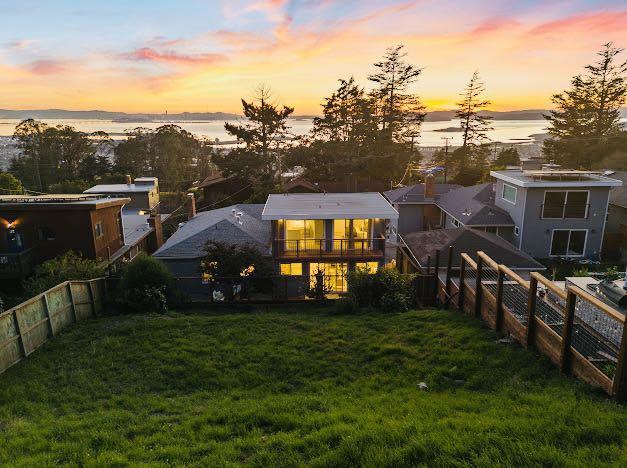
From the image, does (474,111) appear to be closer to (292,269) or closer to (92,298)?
(292,269)

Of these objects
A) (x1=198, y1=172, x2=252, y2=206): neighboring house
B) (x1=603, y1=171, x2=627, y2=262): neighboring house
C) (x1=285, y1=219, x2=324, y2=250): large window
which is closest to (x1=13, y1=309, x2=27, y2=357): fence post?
(x1=285, y1=219, x2=324, y2=250): large window

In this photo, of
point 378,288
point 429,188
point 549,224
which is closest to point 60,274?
point 378,288

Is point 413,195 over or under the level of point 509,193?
under

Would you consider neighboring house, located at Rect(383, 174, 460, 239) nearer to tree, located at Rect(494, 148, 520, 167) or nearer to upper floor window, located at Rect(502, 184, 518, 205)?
upper floor window, located at Rect(502, 184, 518, 205)

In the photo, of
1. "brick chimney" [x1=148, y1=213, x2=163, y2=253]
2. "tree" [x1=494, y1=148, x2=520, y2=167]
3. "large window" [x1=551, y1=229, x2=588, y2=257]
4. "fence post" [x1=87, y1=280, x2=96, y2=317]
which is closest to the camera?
"fence post" [x1=87, y1=280, x2=96, y2=317]

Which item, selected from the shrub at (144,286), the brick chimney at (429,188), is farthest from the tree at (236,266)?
the brick chimney at (429,188)

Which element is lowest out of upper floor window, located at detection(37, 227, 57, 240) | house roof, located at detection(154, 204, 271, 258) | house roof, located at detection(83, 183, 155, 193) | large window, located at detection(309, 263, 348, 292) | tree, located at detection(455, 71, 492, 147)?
large window, located at detection(309, 263, 348, 292)

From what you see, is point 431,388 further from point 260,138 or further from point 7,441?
point 260,138
